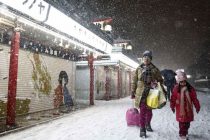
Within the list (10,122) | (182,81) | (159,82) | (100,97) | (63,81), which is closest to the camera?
(182,81)

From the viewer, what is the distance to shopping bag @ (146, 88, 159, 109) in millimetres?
6871

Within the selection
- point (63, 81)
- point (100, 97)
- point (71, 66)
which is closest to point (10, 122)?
point (63, 81)

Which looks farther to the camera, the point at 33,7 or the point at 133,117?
the point at 33,7

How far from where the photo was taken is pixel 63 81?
18250mm

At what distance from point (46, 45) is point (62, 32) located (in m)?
3.63

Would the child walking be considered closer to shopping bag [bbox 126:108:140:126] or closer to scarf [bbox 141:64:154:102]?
scarf [bbox 141:64:154:102]

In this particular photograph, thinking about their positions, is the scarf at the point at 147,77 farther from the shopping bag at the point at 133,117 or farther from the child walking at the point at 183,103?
the shopping bag at the point at 133,117

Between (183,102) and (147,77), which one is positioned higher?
(147,77)

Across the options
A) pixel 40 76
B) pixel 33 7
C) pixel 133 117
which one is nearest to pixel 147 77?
pixel 133 117

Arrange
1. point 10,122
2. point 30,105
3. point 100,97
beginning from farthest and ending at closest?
point 100,97 < point 30,105 < point 10,122

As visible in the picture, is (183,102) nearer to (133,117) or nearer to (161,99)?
(161,99)

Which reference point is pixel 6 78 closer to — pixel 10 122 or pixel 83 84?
pixel 10 122

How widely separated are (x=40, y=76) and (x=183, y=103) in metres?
10.1

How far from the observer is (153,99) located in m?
Result: 6.91
